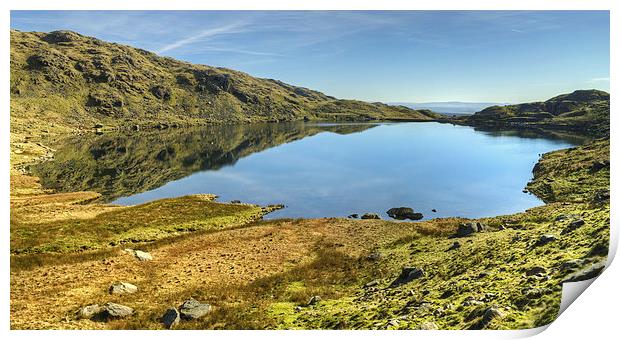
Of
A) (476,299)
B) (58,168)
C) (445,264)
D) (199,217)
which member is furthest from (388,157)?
(476,299)

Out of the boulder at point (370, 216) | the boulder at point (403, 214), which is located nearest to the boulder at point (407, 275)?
the boulder at point (370, 216)

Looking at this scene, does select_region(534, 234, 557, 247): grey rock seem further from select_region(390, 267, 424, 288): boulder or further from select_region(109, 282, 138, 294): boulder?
select_region(109, 282, 138, 294): boulder

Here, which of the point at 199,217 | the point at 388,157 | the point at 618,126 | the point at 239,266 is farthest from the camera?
the point at 388,157

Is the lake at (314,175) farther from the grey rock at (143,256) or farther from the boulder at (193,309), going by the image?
the boulder at (193,309)

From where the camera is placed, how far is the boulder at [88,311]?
2383 cm

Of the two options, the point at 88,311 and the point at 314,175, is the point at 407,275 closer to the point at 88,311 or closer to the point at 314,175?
the point at 88,311

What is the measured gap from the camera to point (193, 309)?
25.2 m

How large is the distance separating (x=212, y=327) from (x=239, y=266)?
13.6 meters

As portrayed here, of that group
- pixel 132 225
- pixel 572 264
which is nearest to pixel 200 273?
pixel 132 225

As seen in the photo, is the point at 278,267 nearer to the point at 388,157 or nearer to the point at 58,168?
the point at 58,168

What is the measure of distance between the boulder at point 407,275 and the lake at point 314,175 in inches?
1519

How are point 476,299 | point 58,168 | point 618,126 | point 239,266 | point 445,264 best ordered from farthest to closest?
point 58,168 → point 239,266 → point 445,264 → point 618,126 → point 476,299

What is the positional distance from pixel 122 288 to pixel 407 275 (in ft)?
71.0
